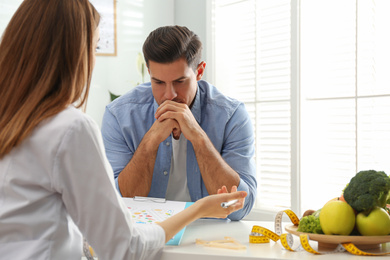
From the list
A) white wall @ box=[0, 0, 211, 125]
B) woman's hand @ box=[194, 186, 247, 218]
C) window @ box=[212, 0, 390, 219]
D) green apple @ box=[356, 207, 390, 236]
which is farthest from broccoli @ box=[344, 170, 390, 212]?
white wall @ box=[0, 0, 211, 125]

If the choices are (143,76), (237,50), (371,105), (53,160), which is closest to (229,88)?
(237,50)

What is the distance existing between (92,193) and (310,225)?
2.08 ft

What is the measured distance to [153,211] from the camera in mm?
1505

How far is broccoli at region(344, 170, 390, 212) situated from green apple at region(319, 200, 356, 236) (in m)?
0.02

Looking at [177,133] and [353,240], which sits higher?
[177,133]

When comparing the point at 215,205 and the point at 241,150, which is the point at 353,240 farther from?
the point at 241,150

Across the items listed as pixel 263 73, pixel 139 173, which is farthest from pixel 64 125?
pixel 263 73

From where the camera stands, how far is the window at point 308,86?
110 inches

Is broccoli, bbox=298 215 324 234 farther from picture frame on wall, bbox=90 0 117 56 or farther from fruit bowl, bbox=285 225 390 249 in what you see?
picture frame on wall, bbox=90 0 117 56

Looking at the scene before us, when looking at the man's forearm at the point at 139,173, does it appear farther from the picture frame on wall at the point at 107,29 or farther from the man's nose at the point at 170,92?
the picture frame on wall at the point at 107,29

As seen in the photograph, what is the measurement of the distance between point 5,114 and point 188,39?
1215 mm

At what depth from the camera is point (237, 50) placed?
144 inches

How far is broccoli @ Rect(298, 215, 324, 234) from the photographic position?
1303 mm

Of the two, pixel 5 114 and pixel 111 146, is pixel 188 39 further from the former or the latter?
pixel 5 114
